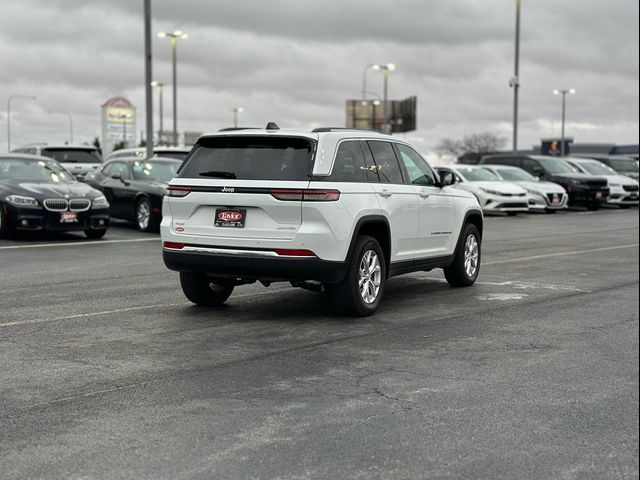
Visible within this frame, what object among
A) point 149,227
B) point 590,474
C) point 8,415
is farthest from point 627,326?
point 149,227

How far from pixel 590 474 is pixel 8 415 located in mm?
3189

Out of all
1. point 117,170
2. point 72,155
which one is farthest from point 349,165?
point 72,155

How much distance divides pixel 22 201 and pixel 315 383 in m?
11.6

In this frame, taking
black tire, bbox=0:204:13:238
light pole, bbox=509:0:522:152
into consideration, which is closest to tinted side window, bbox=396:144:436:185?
black tire, bbox=0:204:13:238

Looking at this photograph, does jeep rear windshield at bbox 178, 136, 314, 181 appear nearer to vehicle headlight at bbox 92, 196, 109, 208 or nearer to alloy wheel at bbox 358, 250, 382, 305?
alloy wheel at bbox 358, 250, 382, 305

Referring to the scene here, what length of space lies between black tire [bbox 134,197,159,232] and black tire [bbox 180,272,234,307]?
963 cm

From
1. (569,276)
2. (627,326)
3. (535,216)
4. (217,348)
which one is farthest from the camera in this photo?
(535,216)

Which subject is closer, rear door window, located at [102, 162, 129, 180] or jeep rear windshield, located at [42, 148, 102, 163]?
rear door window, located at [102, 162, 129, 180]

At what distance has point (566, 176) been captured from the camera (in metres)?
32.8

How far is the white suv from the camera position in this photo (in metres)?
8.20

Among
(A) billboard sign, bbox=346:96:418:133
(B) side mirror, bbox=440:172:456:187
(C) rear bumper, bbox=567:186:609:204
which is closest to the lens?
(B) side mirror, bbox=440:172:456:187

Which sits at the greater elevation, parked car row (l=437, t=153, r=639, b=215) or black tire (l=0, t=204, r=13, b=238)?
parked car row (l=437, t=153, r=639, b=215)

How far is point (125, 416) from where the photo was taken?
5297 mm

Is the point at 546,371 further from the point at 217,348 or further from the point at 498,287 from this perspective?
the point at 498,287
